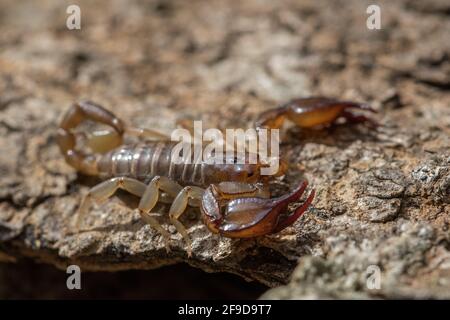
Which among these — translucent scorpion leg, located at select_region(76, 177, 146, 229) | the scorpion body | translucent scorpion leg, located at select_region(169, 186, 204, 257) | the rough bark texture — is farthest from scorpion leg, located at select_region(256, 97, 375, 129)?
translucent scorpion leg, located at select_region(76, 177, 146, 229)

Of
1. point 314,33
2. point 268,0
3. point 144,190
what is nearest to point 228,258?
point 144,190

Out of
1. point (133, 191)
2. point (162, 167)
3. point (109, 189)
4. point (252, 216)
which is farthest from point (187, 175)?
point (252, 216)

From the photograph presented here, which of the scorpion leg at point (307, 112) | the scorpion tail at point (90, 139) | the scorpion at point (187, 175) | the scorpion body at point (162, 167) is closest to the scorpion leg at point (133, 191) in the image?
the scorpion at point (187, 175)

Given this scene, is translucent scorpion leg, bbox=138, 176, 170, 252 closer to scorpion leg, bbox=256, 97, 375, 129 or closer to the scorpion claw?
the scorpion claw

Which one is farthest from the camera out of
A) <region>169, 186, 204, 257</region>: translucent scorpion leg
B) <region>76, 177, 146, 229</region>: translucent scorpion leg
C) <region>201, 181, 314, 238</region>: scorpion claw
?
<region>76, 177, 146, 229</region>: translucent scorpion leg

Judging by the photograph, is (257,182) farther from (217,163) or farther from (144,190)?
(144,190)

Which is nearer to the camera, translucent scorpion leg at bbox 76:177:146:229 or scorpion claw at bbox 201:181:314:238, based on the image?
scorpion claw at bbox 201:181:314:238
